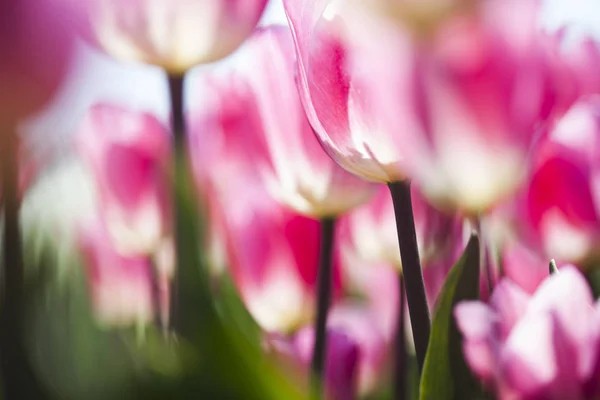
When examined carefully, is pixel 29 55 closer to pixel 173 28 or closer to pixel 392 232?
pixel 173 28

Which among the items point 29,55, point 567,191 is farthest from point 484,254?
point 29,55

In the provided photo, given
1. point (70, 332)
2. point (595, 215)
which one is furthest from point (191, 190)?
point (595, 215)

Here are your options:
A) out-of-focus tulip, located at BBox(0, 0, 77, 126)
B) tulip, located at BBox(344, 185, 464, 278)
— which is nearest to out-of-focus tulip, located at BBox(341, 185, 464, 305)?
tulip, located at BBox(344, 185, 464, 278)

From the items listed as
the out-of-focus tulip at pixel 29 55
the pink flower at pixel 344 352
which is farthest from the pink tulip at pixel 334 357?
the out-of-focus tulip at pixel 29 55

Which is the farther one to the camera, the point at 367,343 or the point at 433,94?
the point at 367,343

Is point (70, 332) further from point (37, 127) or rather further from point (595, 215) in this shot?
point (595, 215)

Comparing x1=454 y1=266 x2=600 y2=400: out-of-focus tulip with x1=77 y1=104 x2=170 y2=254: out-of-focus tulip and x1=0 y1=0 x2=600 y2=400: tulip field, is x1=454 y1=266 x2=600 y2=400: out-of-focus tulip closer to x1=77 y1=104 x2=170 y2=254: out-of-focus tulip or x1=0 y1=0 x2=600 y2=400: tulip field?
x1=0 y1=0 x2=600 y2=400: tulip field
